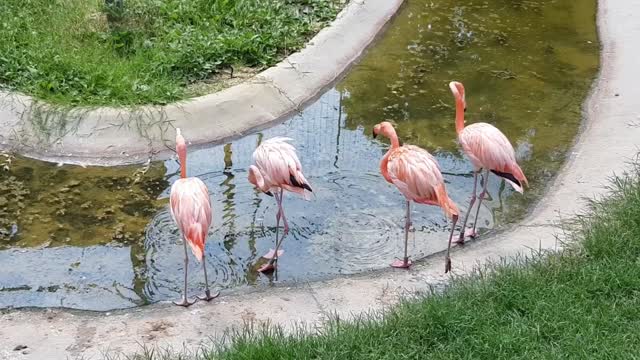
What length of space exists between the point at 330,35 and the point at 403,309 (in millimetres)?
4108

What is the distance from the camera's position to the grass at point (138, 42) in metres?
6.36

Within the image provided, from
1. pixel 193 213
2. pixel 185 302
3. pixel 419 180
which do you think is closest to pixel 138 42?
pixel 193 213

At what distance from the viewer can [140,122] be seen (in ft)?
19.7

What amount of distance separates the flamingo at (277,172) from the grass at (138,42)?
1.85m

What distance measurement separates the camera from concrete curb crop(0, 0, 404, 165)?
19.3 ft

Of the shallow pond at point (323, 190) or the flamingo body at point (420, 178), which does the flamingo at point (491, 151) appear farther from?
the shallow pond at point (323, 190)

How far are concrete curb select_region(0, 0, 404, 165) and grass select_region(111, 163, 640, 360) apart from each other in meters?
2.39

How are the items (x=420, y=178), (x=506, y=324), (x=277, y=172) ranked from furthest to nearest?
(x=277, y=172) → (x=420, y=178) → (x=506, y=324)

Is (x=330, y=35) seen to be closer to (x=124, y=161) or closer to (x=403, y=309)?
(x=124, y=161)

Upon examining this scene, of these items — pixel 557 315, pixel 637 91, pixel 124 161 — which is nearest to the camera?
pixel 557 315

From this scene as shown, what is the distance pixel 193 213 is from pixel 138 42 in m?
3.29

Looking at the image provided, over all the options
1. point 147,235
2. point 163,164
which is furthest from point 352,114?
point 147,235

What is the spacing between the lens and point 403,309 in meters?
3.96

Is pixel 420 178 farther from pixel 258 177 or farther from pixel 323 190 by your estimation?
pixel 323 190
